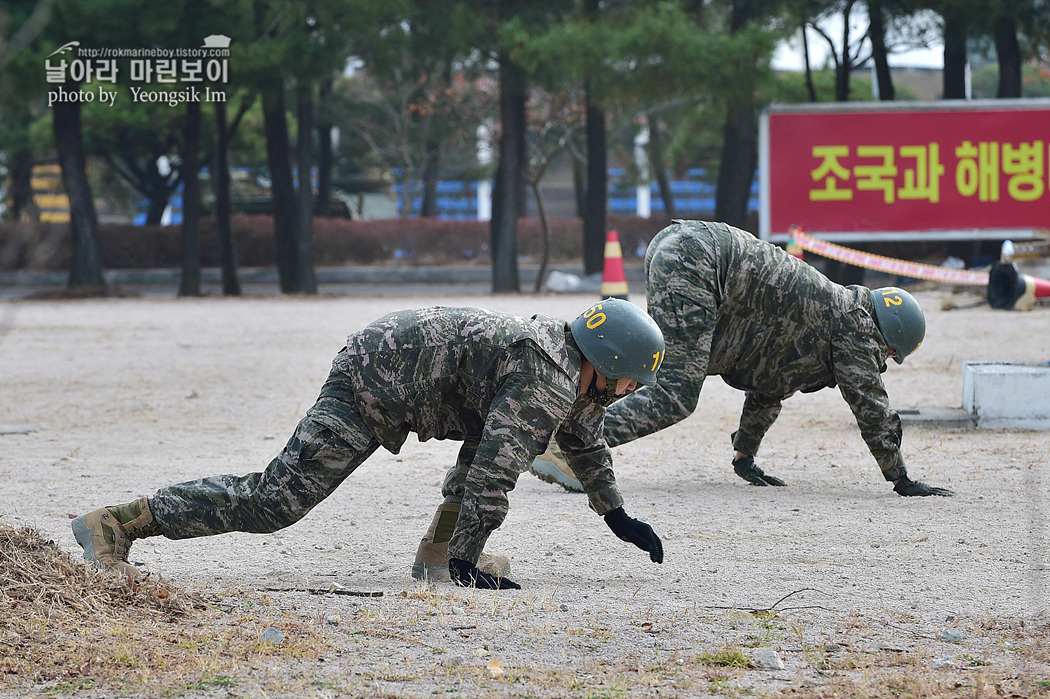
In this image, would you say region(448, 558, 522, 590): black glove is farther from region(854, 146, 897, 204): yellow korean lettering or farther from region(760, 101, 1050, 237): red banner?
region(854, 146, 897, 204): yellow korean lettering

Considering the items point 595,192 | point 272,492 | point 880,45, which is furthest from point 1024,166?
point 272,492

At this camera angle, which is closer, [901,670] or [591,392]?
[901,670]

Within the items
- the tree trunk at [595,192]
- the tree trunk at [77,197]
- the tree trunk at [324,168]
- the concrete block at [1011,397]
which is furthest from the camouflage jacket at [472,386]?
the tree trunk at [324,168]

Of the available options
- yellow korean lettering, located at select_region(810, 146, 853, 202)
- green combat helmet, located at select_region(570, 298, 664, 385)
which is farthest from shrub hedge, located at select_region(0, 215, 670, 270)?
green combat helmet, located at select_region(570, 298, 664, 385)

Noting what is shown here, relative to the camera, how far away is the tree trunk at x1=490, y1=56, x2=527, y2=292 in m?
25.5

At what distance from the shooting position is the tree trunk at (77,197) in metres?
24.8

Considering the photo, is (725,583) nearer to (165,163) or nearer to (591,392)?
(591,392)

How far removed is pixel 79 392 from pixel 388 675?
7951mm

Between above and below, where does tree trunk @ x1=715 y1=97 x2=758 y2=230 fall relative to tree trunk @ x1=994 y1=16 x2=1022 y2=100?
below

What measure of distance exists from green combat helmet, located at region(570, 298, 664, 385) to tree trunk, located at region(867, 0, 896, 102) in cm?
2035

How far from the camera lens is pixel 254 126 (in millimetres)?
38938

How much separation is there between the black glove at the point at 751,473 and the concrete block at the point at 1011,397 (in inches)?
91.0

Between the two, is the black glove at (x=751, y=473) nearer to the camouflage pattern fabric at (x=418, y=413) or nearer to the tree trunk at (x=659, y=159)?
the camouflage pattern fabric at (x=418, y=413)

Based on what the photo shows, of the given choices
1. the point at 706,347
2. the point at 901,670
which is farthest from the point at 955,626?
the point at 706,347
